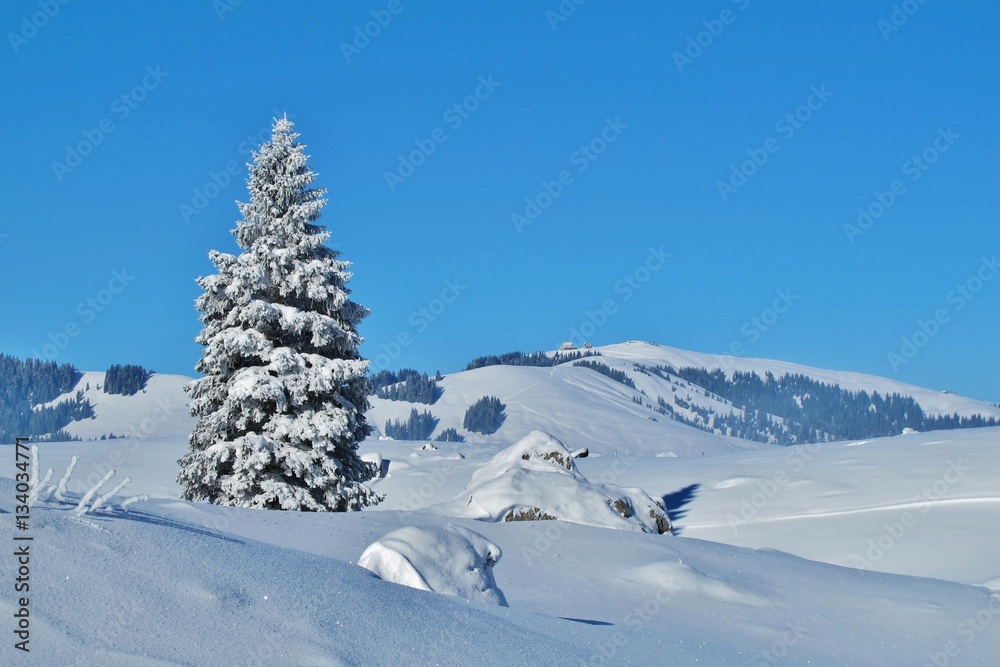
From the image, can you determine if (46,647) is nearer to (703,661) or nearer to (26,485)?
(26,485)

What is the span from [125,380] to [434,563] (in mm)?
132033

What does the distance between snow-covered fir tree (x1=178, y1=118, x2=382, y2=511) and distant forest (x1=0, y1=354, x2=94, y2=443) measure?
10023 centimetres

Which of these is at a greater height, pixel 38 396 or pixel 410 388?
pixel 410 388

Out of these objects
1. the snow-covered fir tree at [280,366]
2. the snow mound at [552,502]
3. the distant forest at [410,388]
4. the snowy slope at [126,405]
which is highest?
the distant forest at [410,388]

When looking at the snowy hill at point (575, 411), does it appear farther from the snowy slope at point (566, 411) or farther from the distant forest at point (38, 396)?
the distant forest at point (38, 396)

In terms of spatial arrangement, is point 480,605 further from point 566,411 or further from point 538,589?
point 566,411

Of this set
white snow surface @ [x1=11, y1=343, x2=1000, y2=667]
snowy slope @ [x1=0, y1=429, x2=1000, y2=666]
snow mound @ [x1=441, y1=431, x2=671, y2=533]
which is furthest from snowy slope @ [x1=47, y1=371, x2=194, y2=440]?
snowy slope @ [x1=0, y1=429, x2=1000, y2=666]

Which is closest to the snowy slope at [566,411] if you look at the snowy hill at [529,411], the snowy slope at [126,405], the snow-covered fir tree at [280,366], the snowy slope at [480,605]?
the snowy hill at [529,411]

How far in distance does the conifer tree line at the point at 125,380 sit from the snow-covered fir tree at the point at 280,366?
11924 cm

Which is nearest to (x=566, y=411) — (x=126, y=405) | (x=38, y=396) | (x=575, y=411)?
(x=575, y=411)

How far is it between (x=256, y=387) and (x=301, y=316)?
1750mm

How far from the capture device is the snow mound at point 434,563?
18.4 feet

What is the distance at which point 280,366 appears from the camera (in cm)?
1582

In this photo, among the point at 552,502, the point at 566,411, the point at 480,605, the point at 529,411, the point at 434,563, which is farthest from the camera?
the point at 529,411
